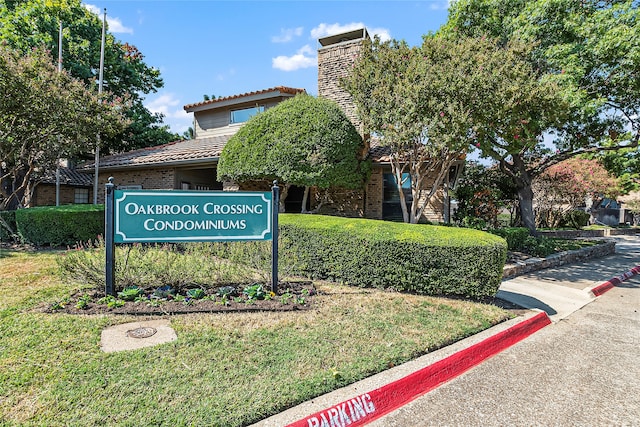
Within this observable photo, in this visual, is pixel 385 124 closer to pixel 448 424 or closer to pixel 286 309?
pixel 286 309

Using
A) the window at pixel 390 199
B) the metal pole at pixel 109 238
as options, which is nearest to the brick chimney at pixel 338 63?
the window at pixel 390 199

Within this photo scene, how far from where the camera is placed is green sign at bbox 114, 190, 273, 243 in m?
4.70

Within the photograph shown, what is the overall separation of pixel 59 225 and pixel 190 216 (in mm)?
6248

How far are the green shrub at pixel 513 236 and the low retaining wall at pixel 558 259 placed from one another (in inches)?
34.2

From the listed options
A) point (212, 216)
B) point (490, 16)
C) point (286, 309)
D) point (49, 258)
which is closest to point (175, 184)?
point (49, 258)

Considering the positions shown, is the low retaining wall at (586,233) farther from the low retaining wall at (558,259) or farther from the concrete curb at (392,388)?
the concrete curb at (392,388)

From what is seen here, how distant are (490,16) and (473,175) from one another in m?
5.93

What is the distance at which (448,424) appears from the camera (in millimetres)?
2908

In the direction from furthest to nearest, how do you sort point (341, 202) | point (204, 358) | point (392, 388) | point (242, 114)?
point (242, 114) < point (341, 202) < point (204, 358) < point (392, 388)

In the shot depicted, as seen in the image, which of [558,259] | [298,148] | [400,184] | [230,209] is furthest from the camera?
[558,259]

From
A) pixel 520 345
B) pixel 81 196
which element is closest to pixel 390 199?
pixel 520 345

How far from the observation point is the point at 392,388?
128 inches

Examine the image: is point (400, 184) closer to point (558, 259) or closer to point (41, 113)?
point (558, 259)

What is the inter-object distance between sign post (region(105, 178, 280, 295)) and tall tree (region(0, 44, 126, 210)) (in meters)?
7.30
